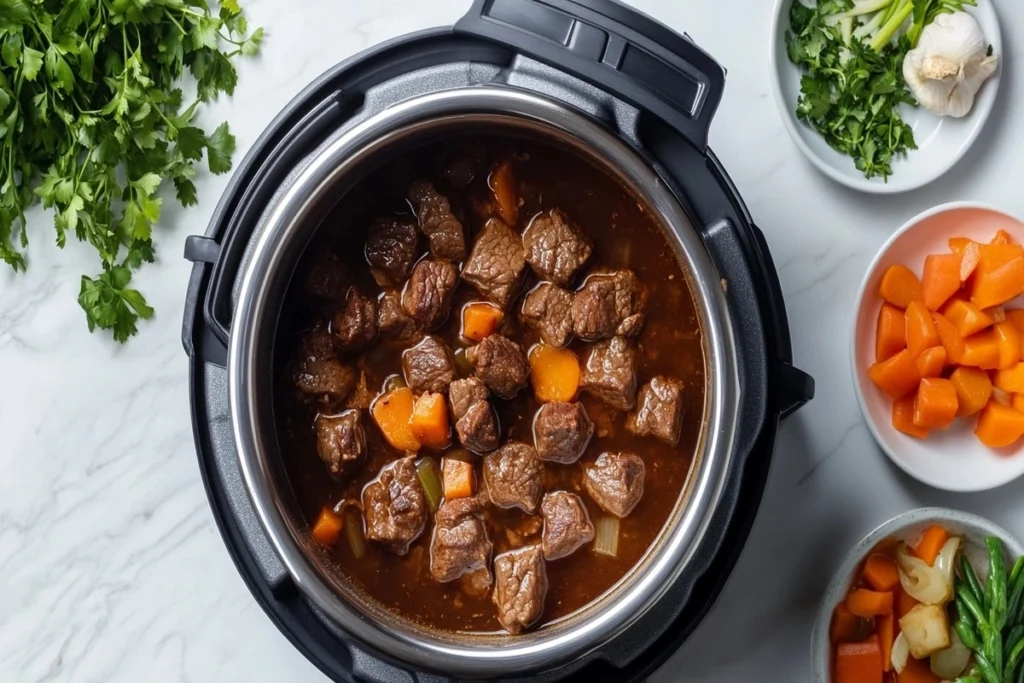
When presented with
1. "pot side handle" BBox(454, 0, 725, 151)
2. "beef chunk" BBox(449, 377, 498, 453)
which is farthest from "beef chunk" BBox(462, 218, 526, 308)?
"pot side handle" BBox(454, 0, 725, 151)

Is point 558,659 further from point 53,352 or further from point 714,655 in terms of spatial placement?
point 53,352

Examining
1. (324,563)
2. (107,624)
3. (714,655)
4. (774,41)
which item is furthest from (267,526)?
(774,41)

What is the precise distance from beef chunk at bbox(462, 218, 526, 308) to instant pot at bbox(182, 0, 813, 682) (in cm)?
25

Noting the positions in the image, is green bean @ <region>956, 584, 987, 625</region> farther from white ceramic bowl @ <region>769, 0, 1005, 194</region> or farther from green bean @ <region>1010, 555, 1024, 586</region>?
white ceramic bowl @ <region>769, 0, 1005, 194</region>

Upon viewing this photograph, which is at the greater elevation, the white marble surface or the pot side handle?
the pot side handle

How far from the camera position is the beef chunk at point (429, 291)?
2.28m

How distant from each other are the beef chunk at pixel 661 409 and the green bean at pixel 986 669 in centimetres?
111

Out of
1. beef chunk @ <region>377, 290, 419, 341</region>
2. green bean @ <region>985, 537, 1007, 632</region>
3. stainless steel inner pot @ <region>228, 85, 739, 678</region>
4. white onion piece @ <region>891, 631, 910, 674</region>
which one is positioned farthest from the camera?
white onion piece @ <region>891, 631, 910, 674</region>

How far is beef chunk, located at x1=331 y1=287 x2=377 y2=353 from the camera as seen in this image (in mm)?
2250

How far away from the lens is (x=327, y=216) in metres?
2.22

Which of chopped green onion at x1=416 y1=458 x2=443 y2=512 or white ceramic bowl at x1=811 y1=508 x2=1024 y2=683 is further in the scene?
white ceramic bowl at x1=811 y1=508 x2=1024 y2=683

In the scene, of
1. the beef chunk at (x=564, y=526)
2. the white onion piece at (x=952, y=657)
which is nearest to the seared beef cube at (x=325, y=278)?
the beef chunk at (x=564, y=526)

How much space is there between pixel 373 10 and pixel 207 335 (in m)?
1.06

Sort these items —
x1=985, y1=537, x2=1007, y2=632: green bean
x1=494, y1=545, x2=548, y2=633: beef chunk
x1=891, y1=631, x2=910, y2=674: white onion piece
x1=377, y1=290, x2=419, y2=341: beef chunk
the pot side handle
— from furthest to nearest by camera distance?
x1=891, y1=631, x2=910, y2=674: white onion piece → x1=985, y1=537, x2=1007, y2=632: green bean → x1=377, y1=290, x2=419, y2=341: beef chunk → x1=494, y1=545, x2=548, y2=633: beef chunk → the pot side handle
